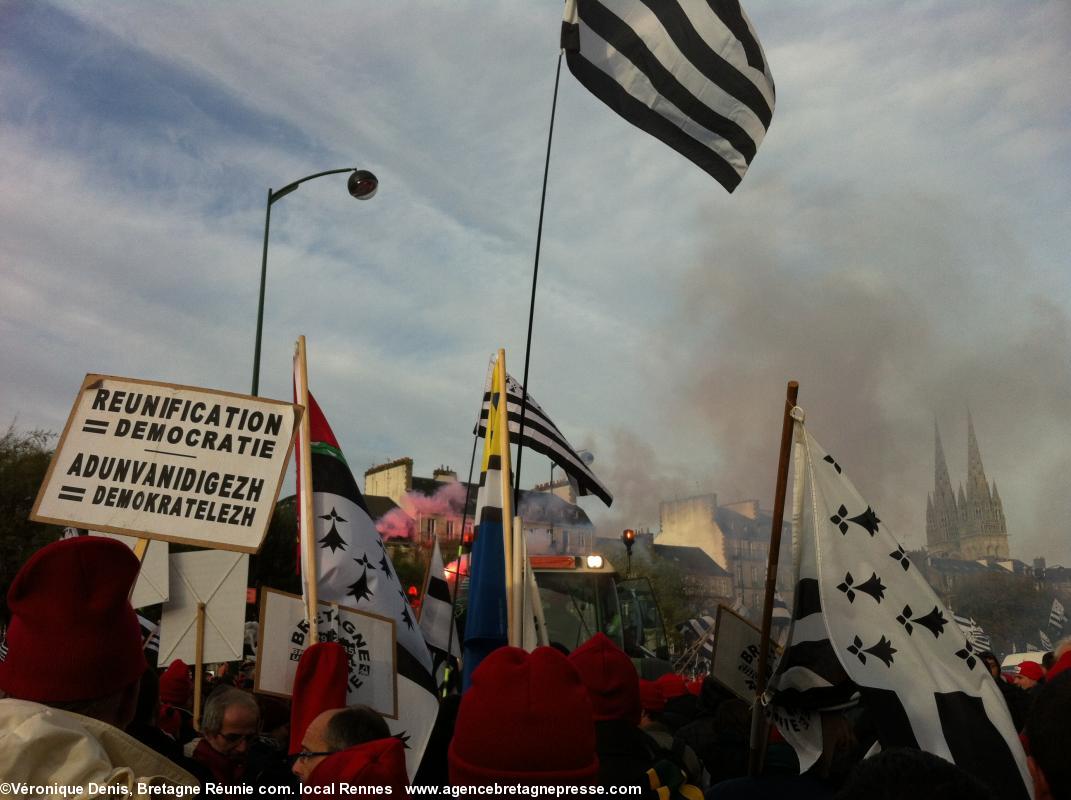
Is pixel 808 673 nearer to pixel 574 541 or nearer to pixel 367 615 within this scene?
pixel 367 615

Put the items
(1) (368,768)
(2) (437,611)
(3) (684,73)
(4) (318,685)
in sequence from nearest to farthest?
(1) (368,768) < (4) (318,685) < (2) (437,611) < (3) (684,73)

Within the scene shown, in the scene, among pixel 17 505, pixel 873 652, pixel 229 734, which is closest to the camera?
pixel 873 652

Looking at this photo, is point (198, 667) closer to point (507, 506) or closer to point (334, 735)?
point (507, 506)

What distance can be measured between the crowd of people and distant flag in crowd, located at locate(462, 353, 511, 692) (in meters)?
1.16

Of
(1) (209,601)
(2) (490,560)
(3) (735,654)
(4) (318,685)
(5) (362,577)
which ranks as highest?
(2) (490,560)

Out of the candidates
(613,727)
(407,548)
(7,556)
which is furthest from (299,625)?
(407,548)

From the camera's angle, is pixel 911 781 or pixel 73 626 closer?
pixel 911 781

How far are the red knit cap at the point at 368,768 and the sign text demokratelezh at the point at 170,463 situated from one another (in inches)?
81.6

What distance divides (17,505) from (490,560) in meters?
27.6

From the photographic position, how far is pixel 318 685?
409 cm

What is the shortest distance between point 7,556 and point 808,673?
2942 centimetres

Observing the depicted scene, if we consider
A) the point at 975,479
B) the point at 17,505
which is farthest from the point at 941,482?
the point at 17,505

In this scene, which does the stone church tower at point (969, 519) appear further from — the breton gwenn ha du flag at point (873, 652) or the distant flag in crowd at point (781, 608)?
the breton gwenn ha du flag at point (873, 652)

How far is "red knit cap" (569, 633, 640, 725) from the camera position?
3645 millimetres
